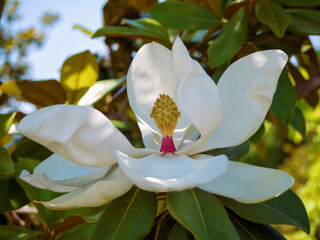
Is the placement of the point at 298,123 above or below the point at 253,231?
below

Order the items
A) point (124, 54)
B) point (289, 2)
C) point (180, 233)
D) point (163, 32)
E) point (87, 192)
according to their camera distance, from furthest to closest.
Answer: point (124, 54) < point (163, 32) < point (289, 2) < point (180, 233) < point (87, 192)

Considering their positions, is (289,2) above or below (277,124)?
above

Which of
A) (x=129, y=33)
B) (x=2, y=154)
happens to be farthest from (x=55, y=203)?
(x=129, y=33)

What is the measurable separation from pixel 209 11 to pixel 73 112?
867 millimetres

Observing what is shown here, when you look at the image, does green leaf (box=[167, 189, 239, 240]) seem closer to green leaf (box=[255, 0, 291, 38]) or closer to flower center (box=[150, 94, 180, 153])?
flower center (box=[150, 94, 180, 153])

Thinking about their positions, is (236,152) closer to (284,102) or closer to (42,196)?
(284,102)

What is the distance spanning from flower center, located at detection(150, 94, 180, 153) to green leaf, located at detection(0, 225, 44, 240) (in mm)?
473

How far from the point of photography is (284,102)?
1.19 metres

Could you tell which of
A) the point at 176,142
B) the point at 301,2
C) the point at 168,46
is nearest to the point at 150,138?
the point at 176,142

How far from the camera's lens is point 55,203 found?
2.26ft

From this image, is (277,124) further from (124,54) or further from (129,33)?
(124,54)

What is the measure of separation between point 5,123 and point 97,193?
1.92ft

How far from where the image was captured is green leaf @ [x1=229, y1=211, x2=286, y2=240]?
82cm

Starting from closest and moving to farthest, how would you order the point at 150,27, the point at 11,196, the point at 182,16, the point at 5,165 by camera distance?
the point at 5,165 < the point at 11,196 < the point at 182,16 < the point at 150,27
